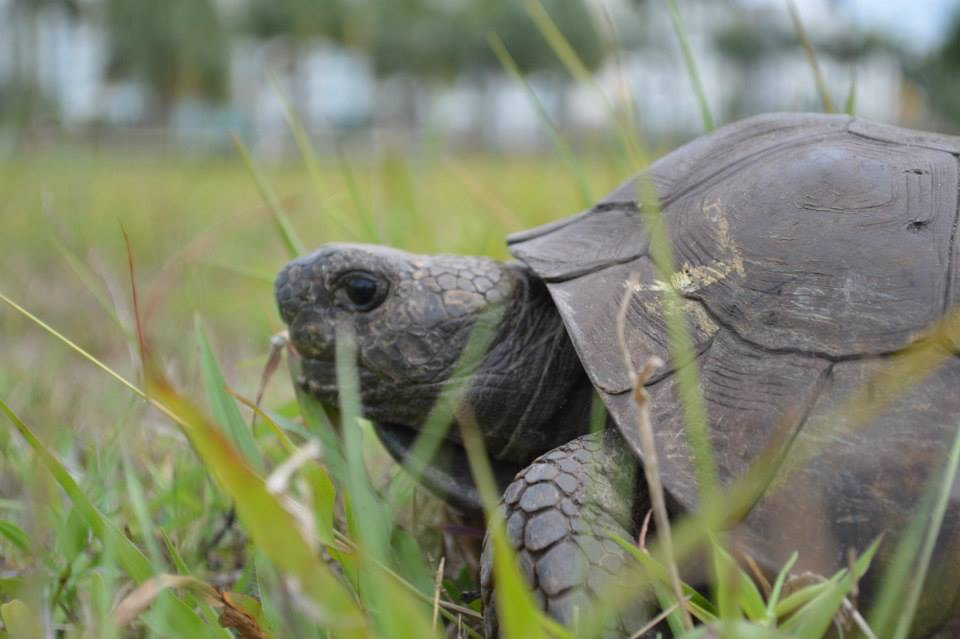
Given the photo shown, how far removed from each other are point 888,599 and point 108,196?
556 centimetres

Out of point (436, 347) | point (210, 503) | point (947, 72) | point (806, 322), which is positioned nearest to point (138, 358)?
point (210, 503)

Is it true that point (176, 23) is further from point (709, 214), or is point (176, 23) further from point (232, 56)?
point (709, 214)

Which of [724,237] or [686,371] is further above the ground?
[724,237]

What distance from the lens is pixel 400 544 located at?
1.23 m

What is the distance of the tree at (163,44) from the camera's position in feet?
93.9

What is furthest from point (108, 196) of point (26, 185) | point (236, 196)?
point (236, 196)

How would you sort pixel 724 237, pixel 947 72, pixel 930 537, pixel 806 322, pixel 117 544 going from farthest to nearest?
pixel 947 72 → pixel 724 237 → pixel 806 322 → pixel 117 544 → pixel 930 537

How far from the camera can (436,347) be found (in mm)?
1410

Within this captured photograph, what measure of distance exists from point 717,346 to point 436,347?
1.56 ft

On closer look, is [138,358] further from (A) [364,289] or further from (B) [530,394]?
(B) [530,394]

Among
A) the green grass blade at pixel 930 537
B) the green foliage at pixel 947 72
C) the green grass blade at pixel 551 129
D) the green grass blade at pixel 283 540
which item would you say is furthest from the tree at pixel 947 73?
the green grass blade at pixel 283 540

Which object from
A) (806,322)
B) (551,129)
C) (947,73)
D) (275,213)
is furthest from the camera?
(947,73)

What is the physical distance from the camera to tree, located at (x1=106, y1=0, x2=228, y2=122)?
93.9 feet

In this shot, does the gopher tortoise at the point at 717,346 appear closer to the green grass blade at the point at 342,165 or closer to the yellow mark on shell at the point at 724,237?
the yellow mark on shell at the point at 724,237
